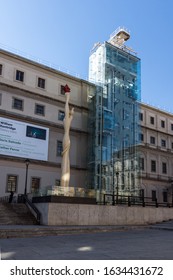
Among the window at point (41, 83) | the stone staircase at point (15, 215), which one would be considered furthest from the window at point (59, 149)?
the stone staircase at point (15, 215)

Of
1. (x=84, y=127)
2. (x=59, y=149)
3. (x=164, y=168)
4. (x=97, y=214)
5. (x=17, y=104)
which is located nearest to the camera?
(x=97, y=214)

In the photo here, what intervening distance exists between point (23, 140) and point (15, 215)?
41.2ft

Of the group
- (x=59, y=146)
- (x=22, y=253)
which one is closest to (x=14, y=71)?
(x=59, y=146)

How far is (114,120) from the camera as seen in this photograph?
3916 centimetres

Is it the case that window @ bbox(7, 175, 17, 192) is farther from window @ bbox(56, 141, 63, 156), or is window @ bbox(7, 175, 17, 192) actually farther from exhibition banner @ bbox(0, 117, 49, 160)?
window @ bbox(56, 141, 63, 156)

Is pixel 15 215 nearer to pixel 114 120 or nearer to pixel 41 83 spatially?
pixel 41 83

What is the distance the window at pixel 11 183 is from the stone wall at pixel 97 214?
38.1ft

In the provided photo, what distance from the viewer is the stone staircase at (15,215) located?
1960cm

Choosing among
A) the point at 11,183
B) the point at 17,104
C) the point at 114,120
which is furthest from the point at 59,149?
the point at 114,120

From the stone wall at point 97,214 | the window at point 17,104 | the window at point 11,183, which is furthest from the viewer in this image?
the window at point 17,104

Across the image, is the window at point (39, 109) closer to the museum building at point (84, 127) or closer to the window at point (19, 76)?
the museum building at point (84, 127)

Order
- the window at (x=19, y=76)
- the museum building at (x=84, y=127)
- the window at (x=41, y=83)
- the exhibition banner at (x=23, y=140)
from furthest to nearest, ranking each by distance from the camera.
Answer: the window at (x=41, y=83), the window at (x=19, y=76), the museum building at (x=84, y=127), the exhibition banner at (x=23, y=140)

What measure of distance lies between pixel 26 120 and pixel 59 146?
5.40 m

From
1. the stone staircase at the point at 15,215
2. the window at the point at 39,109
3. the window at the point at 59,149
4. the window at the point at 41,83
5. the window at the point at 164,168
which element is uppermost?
the window at the point at 41,83
